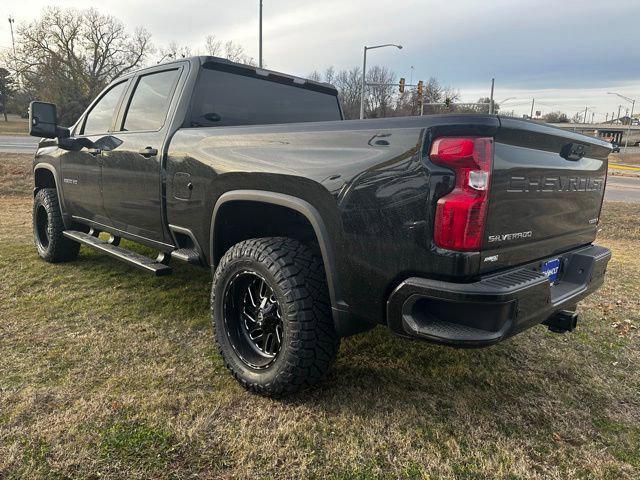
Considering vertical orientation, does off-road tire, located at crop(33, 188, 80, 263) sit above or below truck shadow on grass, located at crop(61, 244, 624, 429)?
above

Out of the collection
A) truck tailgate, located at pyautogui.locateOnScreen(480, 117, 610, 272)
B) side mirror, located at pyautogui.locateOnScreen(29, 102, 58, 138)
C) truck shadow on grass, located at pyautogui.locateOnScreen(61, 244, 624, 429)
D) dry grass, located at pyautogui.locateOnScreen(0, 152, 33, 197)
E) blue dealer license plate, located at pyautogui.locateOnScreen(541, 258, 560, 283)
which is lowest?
truck shadow on grass, located at pyautogui.locateOnScreen(61, 244, 624, 429)

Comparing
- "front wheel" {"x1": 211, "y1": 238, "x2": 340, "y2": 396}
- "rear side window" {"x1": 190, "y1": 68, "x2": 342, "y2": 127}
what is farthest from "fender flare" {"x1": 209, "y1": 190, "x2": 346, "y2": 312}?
"rear side window" {"x1": 190, "y1": 68, "x2": 342, "y2": 127}

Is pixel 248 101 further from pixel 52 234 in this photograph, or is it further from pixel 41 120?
pixel 52 234

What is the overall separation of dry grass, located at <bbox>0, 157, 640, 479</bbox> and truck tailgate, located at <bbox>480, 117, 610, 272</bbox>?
3.01 ft

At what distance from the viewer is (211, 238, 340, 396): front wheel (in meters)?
2.38

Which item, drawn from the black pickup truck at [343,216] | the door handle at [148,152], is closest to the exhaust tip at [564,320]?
the black pickup truck at [343,216]

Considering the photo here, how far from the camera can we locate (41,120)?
4.17m

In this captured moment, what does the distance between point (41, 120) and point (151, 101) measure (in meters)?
1.29

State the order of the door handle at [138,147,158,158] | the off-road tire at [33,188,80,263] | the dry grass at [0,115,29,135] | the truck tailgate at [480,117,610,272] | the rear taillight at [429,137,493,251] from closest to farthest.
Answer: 1. the rear taillight at [429,137,493,251]
2. the truck tailgate at [480,117,610,272]
3. the door handle at [138,147,158,158]
4. the off-road tire at [33,188,80,263]
5. the dry grass at [0,115,29,135]

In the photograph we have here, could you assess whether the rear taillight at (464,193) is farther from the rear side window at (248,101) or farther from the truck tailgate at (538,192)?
the rear side window at (248,101)

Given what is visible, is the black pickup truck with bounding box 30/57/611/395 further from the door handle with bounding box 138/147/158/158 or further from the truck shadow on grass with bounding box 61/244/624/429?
the truck shadow on grass with bounding box 61/244/624/429

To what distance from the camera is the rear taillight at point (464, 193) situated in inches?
72.4

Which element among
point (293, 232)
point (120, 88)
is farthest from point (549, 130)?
point (120, 88)

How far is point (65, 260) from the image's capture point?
16.4 feet
